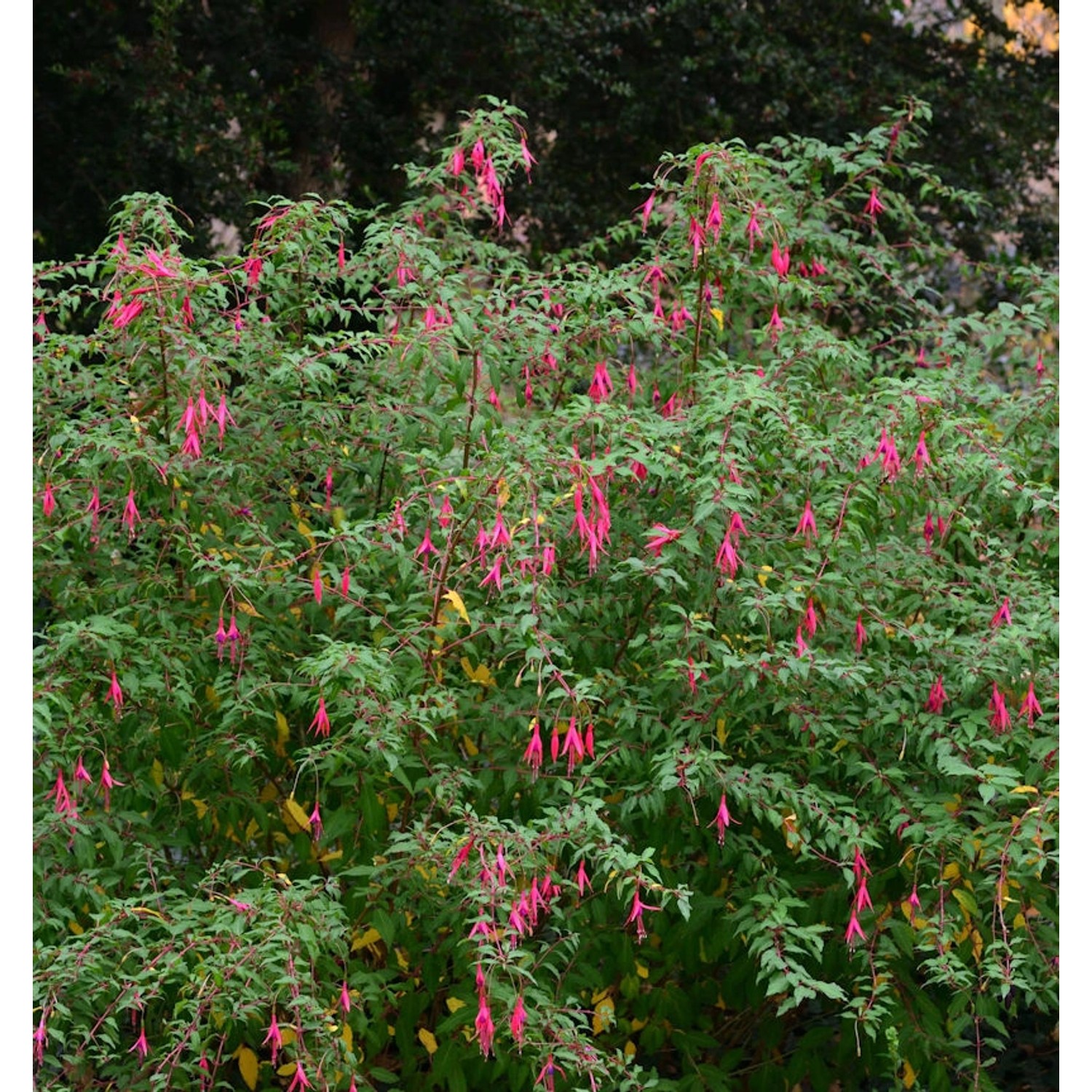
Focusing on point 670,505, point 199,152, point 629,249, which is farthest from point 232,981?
point 629,249

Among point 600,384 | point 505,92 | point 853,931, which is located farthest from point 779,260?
point 505,92

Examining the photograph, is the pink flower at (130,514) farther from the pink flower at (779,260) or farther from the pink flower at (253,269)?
the pink flower at (779,260)

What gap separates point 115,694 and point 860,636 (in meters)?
1.17

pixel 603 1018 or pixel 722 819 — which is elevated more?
pixel 722 819

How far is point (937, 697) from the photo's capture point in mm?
2645

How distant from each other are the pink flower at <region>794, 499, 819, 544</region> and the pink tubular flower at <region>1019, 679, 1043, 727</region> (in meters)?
0.41

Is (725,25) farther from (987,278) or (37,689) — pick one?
(37,689)

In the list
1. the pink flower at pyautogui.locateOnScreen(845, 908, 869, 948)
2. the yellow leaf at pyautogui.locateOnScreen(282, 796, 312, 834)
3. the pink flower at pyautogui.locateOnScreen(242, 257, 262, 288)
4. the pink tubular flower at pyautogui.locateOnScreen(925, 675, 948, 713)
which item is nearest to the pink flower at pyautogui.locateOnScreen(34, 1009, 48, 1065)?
the yellow leaf at pyautogui.locateOnScreen(282, 796, 312, 834)

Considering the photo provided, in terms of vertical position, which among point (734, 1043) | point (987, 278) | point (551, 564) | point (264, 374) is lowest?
point (734, 1043)

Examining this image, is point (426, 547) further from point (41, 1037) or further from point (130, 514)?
point (41, 1037)

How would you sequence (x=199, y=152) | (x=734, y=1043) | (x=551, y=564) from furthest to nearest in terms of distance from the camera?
(x=199, y=152) → (x=734, y=1043) → (x=551, y=564)

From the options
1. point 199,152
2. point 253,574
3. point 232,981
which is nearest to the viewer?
point 232,981

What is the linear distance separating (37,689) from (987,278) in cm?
756

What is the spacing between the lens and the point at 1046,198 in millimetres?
9836
